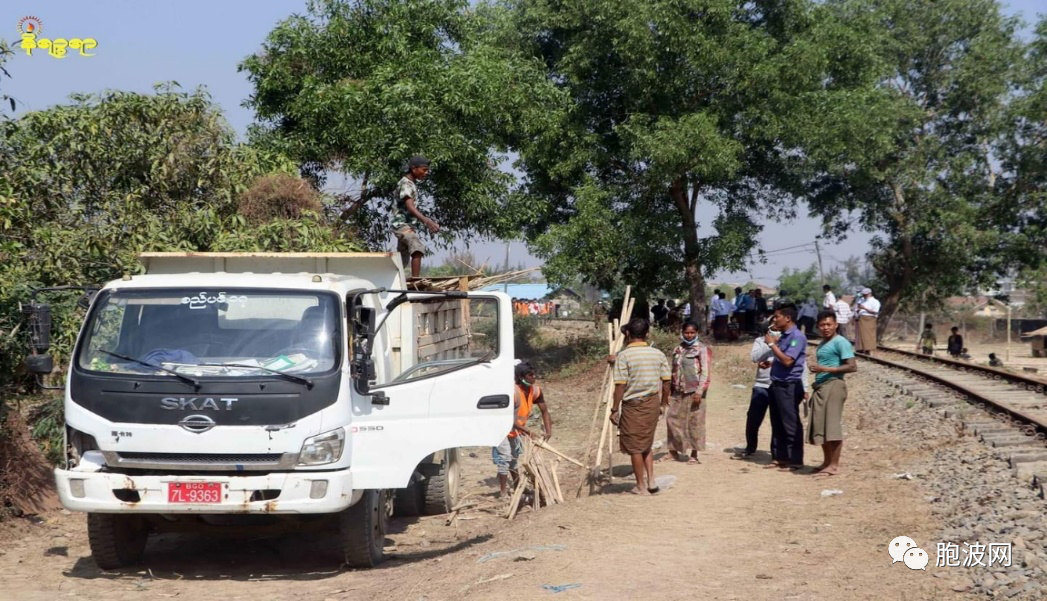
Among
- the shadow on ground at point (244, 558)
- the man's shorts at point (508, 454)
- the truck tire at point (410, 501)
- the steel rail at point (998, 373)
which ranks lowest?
the shadow on ground at point (244, 558)

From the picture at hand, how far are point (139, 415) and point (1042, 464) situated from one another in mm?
8110

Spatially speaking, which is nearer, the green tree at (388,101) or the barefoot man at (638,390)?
the barefoot man at (638,390)

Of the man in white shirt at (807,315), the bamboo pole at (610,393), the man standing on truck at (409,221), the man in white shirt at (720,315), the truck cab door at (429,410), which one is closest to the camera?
the truck cab door at (429,410)

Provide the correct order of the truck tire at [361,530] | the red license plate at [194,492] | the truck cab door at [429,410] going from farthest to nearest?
the truck tire at [361,530] → the truck cab door at [429,410] → the red license plate at [194,492]

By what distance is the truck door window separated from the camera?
825 cm

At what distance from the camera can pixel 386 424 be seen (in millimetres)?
7703

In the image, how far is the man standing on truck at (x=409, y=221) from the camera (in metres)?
11.5

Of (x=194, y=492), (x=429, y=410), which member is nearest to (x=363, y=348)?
(x=429, y=410)

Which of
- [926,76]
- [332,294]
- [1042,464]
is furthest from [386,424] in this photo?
[926,76]

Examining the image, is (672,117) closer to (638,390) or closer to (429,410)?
(638,390)

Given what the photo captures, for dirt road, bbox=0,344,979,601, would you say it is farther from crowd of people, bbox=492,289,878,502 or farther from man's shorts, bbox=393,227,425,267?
man's shorts, bbox=393,227,425,267

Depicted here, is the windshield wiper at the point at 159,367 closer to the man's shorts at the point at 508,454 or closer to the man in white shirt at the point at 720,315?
the man's shorts at the point at 508,454

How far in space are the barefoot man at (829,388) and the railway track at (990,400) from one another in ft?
5.43

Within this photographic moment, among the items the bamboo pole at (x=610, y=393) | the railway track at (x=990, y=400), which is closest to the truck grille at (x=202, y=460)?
the bamboo pole at (x=610, y=393)
